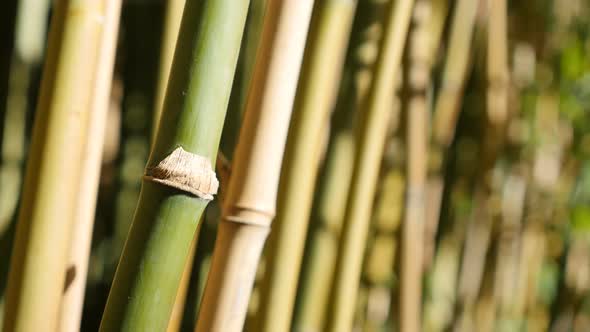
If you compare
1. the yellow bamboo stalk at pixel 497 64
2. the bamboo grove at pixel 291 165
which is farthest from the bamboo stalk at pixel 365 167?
the yellow bamboo stalk at pixel 497 64

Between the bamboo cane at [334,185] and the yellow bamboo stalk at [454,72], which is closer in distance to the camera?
the bamboo cane at [334,185]

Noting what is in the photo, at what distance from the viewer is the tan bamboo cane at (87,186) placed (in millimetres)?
449

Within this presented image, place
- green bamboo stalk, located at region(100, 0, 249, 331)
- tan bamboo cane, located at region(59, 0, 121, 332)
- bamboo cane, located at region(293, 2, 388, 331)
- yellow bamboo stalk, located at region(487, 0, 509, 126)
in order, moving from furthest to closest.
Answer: yellow bamboo stalk, located at region(487, 0, 509, 126) → bamboo cane, located at region(293, 2, 388, 331) → tan bamboo cane, located at region(59, 0, 121, 332) → green bamboo stalk, located at region(100, 0, 249, 331)

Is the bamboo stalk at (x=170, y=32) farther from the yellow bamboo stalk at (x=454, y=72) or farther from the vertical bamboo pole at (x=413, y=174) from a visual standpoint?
the yellow bamboo stalk at (x=454, y=72)

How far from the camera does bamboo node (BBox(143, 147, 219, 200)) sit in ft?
1.11

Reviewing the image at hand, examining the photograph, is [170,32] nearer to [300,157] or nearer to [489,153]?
[300,157]

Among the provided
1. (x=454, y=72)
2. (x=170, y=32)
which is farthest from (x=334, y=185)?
(x=454, y=72)

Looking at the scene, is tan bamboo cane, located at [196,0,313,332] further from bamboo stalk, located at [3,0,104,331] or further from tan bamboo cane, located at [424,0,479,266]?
tan bamboo cane, located at [424,0,479,266]

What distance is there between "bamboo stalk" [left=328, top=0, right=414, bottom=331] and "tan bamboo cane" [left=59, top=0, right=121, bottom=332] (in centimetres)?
21

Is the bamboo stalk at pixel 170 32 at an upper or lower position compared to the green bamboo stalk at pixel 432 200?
upper

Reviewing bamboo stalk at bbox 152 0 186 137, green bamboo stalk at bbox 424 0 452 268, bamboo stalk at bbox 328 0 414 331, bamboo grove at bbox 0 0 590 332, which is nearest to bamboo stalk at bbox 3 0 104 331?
bamboo grove at bbox 0 0 590 332

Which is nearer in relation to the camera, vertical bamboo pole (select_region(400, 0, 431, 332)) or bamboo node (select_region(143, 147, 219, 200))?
bamboo node (select_region(143, 147, 219, 200))

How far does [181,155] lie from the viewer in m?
0.34

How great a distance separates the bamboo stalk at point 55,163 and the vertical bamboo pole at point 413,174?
356mm
